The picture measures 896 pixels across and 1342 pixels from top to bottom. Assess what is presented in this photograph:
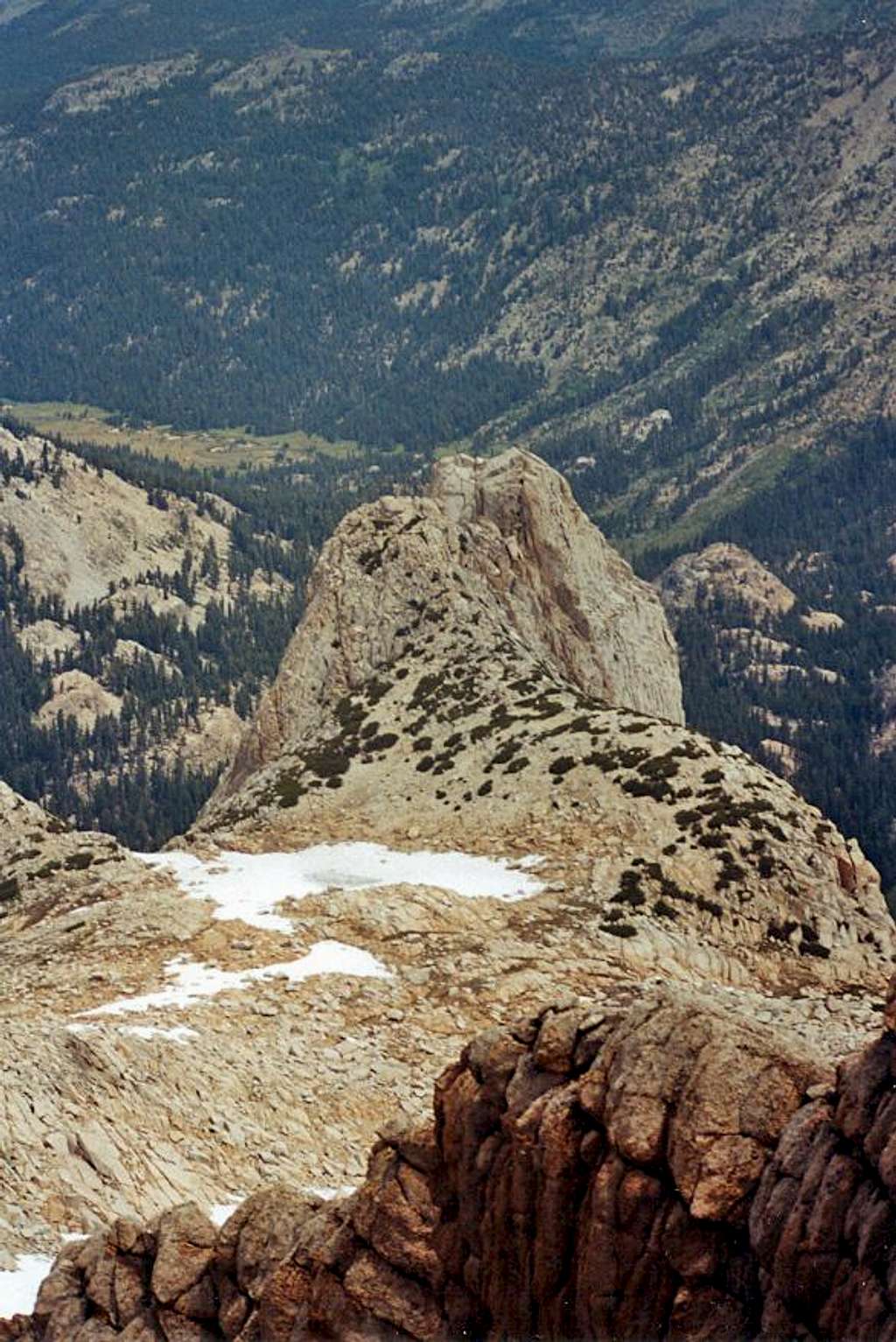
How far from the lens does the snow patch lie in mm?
72562

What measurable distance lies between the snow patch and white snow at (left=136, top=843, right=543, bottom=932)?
332cm

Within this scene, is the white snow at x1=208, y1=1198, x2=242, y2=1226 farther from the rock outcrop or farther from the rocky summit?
the rock outcrop

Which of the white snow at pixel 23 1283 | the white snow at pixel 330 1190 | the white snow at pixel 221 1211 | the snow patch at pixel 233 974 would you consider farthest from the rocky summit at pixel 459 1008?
the white snow at pixel 221 1211

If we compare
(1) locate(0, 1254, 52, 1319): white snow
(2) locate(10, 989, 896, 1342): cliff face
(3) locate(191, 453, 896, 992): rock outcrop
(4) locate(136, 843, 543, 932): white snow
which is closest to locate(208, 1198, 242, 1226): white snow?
(1) locate(0, 1254, 52, 1319): white snow

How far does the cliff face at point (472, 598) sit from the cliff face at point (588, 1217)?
231 ft

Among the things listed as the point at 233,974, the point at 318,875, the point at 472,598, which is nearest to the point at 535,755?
the point at 318,875

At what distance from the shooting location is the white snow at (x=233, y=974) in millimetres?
72625

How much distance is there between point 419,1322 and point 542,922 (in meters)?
40.0

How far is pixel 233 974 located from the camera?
250 feet

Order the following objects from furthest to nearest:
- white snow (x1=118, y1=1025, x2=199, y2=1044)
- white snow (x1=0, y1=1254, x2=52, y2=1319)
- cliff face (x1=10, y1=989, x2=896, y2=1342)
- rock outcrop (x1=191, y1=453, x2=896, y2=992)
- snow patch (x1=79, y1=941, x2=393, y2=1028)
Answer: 1. rock outcrop (x1=191, y1=453, x2=896, y2=992)
2. snow patch (x1=79, y1=941, x2=393, y2=1028)
3. white snow (x1=118, y1=1025, x2=199, y2=1044)
4. white snow (x1=0, y1=1254, x2=52, y2=1319)
5. cliff face (x1=10, y1=989, x2=896, y2=1342)

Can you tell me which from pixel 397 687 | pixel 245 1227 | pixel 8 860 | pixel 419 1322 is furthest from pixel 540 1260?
pixel 397 687

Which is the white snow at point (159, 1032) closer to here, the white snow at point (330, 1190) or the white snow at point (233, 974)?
the white snow at point (233, 974)

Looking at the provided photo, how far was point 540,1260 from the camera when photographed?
137ft

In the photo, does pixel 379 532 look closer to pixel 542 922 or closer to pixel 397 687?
pixel 397 687
